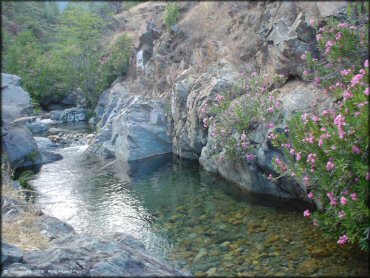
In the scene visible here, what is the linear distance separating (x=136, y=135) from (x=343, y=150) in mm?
12758

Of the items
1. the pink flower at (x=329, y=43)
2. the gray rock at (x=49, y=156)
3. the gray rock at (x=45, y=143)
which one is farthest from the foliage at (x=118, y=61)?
the pink flower at (x=329, y=43)

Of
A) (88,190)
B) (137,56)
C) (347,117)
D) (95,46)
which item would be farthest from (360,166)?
(95,46)

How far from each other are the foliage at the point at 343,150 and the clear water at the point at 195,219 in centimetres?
64

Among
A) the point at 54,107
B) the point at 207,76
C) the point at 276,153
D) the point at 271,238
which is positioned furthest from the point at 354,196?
the point at 54,107

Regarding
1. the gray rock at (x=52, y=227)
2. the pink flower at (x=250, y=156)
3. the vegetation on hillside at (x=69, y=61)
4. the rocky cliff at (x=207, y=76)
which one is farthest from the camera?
the vegetation on hillside at (x=69, y=61)

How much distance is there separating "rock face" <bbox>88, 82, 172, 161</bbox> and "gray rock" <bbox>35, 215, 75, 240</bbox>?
29.5 ft

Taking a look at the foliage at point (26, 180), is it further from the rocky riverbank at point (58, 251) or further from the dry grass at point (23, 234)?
the dry grass at point (23, 234)

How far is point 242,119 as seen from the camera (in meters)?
11.4

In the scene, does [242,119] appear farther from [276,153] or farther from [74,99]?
[74,99]

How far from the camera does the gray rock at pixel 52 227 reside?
302 inches

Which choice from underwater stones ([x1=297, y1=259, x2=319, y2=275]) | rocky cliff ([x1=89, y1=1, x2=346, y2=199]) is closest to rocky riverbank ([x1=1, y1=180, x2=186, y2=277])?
underwater stones ([x1=297, y1=259, x2=319, y2=275])

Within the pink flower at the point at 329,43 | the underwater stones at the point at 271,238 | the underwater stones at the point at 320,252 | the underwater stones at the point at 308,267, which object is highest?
the pink flower at the point at 329,43

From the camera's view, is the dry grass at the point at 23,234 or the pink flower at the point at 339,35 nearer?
the dry grass at the point at 23,234

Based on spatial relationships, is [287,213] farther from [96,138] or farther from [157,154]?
[96,138]
